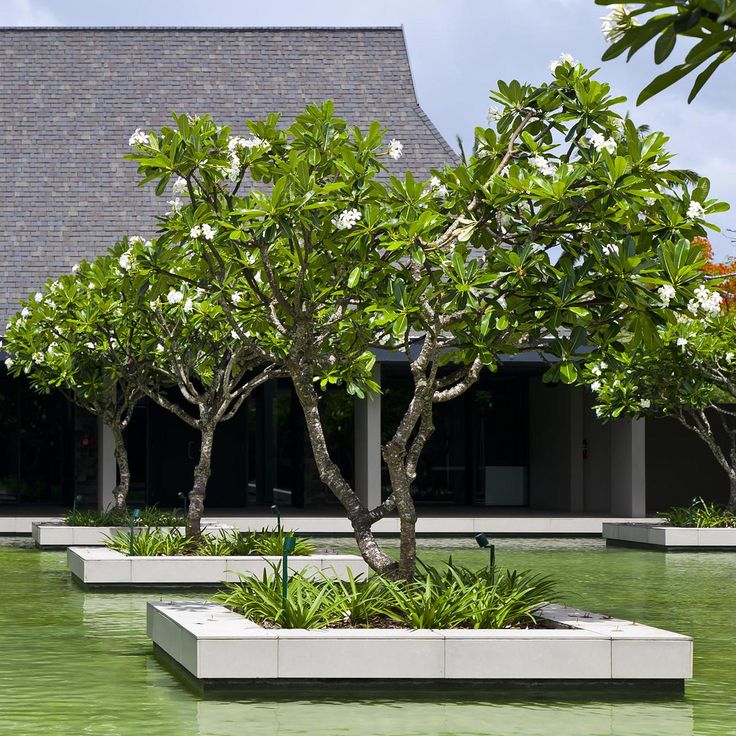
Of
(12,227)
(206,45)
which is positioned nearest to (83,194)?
(12,227)

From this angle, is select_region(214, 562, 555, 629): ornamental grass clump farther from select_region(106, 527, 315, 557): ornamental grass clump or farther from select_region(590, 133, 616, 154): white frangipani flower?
select_region(106, 527, 315, 557): ornamental grass clump

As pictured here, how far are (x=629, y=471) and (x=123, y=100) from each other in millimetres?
16143

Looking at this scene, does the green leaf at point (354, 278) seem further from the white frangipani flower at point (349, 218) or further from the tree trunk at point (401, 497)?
the tree trunk at point (401, 497)

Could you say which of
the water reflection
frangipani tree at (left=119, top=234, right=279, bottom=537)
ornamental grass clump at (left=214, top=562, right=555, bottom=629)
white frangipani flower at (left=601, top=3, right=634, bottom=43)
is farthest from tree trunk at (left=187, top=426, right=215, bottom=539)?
white frangipani flower at (left=601, top=3, right=634, bottom=43)

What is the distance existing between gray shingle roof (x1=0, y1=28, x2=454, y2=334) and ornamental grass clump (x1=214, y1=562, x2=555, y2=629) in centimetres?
2250

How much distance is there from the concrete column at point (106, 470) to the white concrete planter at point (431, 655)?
1981 centimetres

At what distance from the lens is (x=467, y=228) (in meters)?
10.8

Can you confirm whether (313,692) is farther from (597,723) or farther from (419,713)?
(597,723)

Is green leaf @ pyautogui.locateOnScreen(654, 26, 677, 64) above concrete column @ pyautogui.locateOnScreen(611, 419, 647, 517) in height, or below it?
above

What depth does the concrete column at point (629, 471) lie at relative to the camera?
31.2 meters

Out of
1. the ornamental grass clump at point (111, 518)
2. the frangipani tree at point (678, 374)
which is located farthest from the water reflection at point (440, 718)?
the frangipani tree at point (678, 374)

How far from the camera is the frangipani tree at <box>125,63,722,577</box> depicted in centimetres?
1057

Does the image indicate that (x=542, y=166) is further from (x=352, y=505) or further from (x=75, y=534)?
(x=75, y=534)

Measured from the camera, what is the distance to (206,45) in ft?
123
